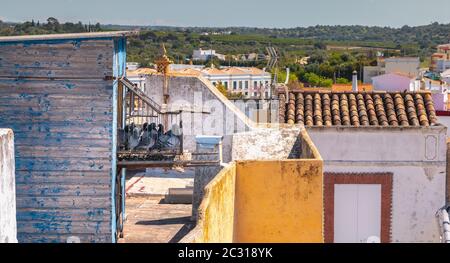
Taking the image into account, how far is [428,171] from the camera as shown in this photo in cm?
1490

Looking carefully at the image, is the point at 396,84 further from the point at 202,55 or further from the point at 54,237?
the point at 202,55

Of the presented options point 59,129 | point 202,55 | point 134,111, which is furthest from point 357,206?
point 202,55

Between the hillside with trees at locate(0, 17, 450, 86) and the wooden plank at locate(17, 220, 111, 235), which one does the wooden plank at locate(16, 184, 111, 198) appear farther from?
the hillside with trees at locate(0, 17, 450, 86)

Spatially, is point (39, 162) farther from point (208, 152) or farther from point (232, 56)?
point (232, 56)

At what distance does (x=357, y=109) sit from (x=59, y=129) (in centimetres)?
561

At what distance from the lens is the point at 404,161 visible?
14883 millimetres

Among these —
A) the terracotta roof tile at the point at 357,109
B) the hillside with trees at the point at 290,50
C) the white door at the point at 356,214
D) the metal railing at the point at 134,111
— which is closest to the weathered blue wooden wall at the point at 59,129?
the metal railing at the point at 134,111

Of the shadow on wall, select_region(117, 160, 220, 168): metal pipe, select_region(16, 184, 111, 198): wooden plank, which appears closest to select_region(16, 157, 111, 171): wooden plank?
select_region(16, 184, 111, 198): wooden plank

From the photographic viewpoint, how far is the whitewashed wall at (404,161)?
48.6 feet

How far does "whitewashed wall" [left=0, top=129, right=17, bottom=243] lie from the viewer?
7590mm

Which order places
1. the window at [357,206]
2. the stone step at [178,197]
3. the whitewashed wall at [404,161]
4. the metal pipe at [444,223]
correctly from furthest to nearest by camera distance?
the stone step at [178,197]
the whitewashed wall at [404,161]
the window at [357,206]
the metal pipe at [444,223]

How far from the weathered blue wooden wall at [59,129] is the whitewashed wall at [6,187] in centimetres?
754

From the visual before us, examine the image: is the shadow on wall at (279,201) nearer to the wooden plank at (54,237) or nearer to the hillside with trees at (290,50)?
the wooden plank at (54,237)
